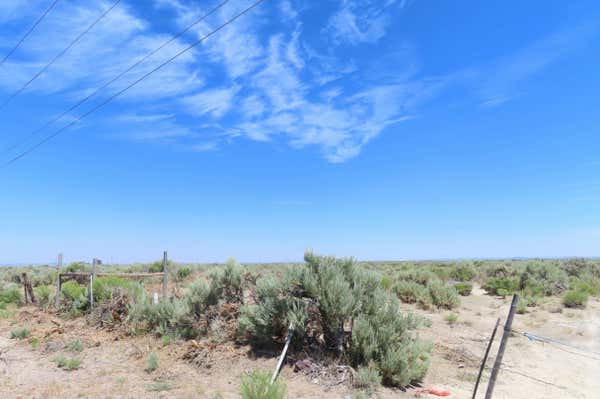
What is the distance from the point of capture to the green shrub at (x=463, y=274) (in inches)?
1019

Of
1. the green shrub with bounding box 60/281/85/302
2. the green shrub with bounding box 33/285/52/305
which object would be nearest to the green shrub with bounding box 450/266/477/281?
the green shrub with bounding box 60/281/85/302

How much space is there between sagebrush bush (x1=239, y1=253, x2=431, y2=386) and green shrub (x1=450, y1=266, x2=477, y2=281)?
1875 cm

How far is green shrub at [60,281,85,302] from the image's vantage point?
47.9ft

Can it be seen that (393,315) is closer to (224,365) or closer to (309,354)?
(309,354)

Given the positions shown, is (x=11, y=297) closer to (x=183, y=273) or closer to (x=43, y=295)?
(x=43, y=295)

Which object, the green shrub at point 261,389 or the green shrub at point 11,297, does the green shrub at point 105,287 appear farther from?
the green shrub at point 261,389

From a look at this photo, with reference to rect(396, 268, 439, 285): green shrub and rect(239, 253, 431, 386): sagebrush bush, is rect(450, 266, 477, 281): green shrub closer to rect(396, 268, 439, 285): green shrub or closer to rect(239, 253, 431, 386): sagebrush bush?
rect(396, 268, 439, 285): green shrub

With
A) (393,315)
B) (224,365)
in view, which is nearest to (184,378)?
(224,365)

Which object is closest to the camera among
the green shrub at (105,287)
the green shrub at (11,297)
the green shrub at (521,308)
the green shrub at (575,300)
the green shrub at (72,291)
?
the green shrub at (105,287)

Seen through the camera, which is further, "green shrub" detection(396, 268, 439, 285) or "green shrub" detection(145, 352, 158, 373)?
"green shrub" detection(396, 268, 439, 285)

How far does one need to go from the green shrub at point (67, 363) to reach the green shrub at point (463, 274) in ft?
74.7

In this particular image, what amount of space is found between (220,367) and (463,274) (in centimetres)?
2163

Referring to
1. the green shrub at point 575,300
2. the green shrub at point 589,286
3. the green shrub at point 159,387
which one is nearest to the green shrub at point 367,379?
the green shrub at point 159,387

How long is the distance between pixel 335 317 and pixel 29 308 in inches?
549
